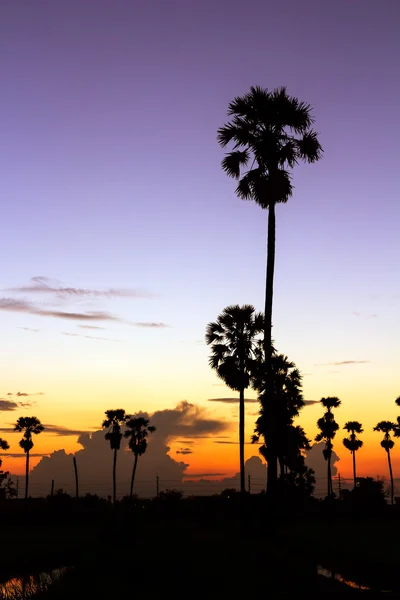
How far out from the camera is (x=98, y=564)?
2542 centimetres

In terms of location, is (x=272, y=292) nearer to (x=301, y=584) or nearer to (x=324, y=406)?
(x=301, y=584)

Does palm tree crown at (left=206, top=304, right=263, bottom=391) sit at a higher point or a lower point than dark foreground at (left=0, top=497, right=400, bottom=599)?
higher

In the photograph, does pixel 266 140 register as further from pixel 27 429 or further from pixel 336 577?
pixel 27 429

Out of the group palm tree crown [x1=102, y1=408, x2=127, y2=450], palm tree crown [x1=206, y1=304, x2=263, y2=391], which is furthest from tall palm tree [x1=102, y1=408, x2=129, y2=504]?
palm tree crown [x1=206, y1=304, x2=263, y2=391]

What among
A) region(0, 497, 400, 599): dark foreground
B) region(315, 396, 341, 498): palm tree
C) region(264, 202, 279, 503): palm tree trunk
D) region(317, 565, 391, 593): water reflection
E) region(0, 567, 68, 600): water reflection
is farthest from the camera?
region(315, 396, 341, 498): palm tree

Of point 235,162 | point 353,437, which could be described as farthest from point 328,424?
point 235,162

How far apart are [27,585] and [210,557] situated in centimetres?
730

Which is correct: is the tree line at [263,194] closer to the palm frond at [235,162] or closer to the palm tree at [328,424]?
the palm frond at [235,162]

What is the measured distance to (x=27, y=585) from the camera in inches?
848

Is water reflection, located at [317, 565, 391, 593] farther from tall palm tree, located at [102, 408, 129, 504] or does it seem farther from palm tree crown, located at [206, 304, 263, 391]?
tall palm tree, located at [102, 408, 129, 504]

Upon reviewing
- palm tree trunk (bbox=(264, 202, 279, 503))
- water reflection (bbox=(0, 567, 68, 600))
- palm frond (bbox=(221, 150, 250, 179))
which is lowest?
water reflection (bbox=(0, 567, 68, 600))

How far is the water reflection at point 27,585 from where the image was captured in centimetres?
1903

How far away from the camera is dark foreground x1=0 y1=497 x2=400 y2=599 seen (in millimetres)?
19281

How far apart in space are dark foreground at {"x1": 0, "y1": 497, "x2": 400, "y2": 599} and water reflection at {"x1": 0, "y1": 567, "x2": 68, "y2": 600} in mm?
478
